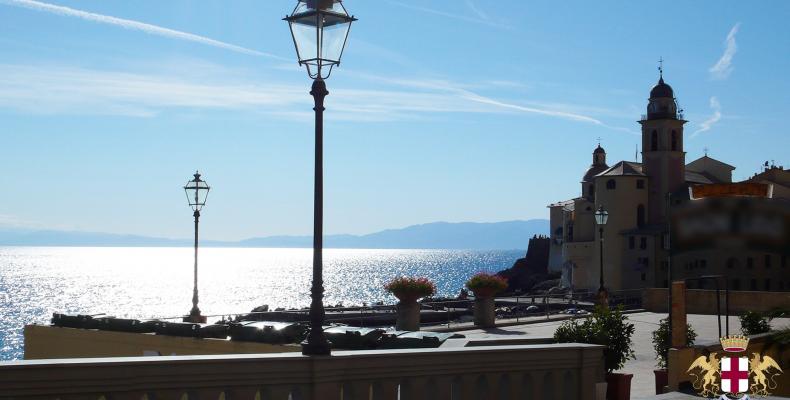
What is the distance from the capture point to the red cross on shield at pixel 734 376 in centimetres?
942

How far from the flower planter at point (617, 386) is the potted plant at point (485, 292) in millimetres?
16190

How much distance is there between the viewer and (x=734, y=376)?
30.9 feet

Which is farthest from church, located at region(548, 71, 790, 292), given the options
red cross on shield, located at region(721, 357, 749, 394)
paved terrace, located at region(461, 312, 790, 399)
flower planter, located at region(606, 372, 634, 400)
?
Result: red cross on shield, located at region(721, 357, 749, 394)

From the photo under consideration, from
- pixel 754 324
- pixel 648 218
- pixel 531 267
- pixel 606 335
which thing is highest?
pixel 648 218

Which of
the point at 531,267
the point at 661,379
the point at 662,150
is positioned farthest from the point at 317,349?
the point at 531,267

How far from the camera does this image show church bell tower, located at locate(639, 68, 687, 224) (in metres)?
87.4

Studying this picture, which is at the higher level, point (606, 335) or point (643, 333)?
point (606, 335)

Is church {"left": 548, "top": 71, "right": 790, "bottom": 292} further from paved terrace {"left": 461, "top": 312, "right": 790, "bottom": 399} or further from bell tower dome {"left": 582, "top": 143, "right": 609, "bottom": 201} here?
paved terrace {"left": 461, "top": 312, "right": 790, "bottom": 399}

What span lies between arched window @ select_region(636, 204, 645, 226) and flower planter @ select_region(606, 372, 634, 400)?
246 feet

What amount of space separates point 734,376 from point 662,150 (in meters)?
81.2

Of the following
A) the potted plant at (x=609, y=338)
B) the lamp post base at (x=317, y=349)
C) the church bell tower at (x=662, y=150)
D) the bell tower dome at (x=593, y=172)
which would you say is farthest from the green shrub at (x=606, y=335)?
the bell tower dome at (x=593, y=172)

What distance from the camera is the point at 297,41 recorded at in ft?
32.7

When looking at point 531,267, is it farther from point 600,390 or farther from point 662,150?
point 600,390

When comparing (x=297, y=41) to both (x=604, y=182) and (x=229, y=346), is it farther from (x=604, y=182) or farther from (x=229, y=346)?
(x=604, y=182)
